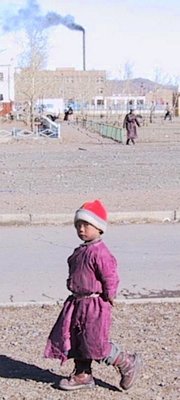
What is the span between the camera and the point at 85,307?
459 cm

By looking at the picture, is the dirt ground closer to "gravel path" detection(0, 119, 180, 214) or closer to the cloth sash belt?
"gravel path" detection(0, 119, 180, 214)

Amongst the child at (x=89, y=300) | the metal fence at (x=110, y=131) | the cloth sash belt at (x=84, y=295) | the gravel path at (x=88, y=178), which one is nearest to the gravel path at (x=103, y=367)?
the child at (x=89, y=300)

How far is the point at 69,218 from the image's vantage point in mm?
10930

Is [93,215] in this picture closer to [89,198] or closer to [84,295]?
[84,295]

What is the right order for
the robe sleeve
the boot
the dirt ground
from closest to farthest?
the robe sleeve
the boot
the dirt ground

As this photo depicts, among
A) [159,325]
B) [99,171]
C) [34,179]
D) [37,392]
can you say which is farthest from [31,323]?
[99,171]

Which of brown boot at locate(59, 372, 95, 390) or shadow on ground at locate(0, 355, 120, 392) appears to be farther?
shadow on ground at locate(0, 355, 120, 392)

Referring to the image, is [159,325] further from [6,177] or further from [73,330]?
[6,177]

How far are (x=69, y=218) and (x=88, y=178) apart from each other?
653 centimetres

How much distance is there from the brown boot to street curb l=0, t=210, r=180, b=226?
612cm

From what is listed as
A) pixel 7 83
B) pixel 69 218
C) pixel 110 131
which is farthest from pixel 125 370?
pixel 7 83

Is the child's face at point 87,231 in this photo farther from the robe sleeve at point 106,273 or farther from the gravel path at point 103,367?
the gravel path at point 103,367

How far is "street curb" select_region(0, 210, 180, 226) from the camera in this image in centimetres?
1091

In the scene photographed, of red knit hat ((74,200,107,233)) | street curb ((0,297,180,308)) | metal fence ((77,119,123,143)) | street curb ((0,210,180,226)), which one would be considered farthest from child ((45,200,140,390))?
metal fence ((77,119,123,143))
